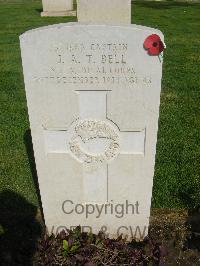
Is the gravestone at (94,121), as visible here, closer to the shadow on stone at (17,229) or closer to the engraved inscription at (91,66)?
the engraved inscription at (91,66)

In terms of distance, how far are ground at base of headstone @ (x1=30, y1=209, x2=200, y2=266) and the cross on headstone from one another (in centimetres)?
54

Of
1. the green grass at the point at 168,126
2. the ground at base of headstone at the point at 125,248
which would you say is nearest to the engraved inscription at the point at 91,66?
the ground at base of headstone at the point at 125,248

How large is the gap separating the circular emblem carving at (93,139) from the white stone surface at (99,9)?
918mm

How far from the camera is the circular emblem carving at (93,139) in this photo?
2736 mm

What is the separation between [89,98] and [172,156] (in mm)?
2195

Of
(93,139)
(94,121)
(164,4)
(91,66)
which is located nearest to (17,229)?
(93,139)

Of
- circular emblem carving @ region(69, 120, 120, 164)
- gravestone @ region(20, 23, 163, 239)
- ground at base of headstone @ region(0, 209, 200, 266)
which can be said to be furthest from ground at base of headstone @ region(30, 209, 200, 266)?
circular emblem carving @ region(69, 120, 120, 164)

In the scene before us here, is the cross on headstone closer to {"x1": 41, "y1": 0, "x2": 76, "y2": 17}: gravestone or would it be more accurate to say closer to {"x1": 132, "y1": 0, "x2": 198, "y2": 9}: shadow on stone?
{"x1": 41, "y1": 0, "x2": 76, "y2": 17}: gravestone

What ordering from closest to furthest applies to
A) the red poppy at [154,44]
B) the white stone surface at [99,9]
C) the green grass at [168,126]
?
the red poppy at [154,44] → the white stone surface at [99,9] → the green grass at [168,126]

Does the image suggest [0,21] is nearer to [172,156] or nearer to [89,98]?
[172,156]

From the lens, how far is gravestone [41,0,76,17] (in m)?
13.3

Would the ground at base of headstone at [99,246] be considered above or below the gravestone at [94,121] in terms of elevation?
below

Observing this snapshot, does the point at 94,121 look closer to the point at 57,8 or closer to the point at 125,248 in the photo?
the point at 125,248

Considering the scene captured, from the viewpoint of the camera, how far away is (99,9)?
3150mm
